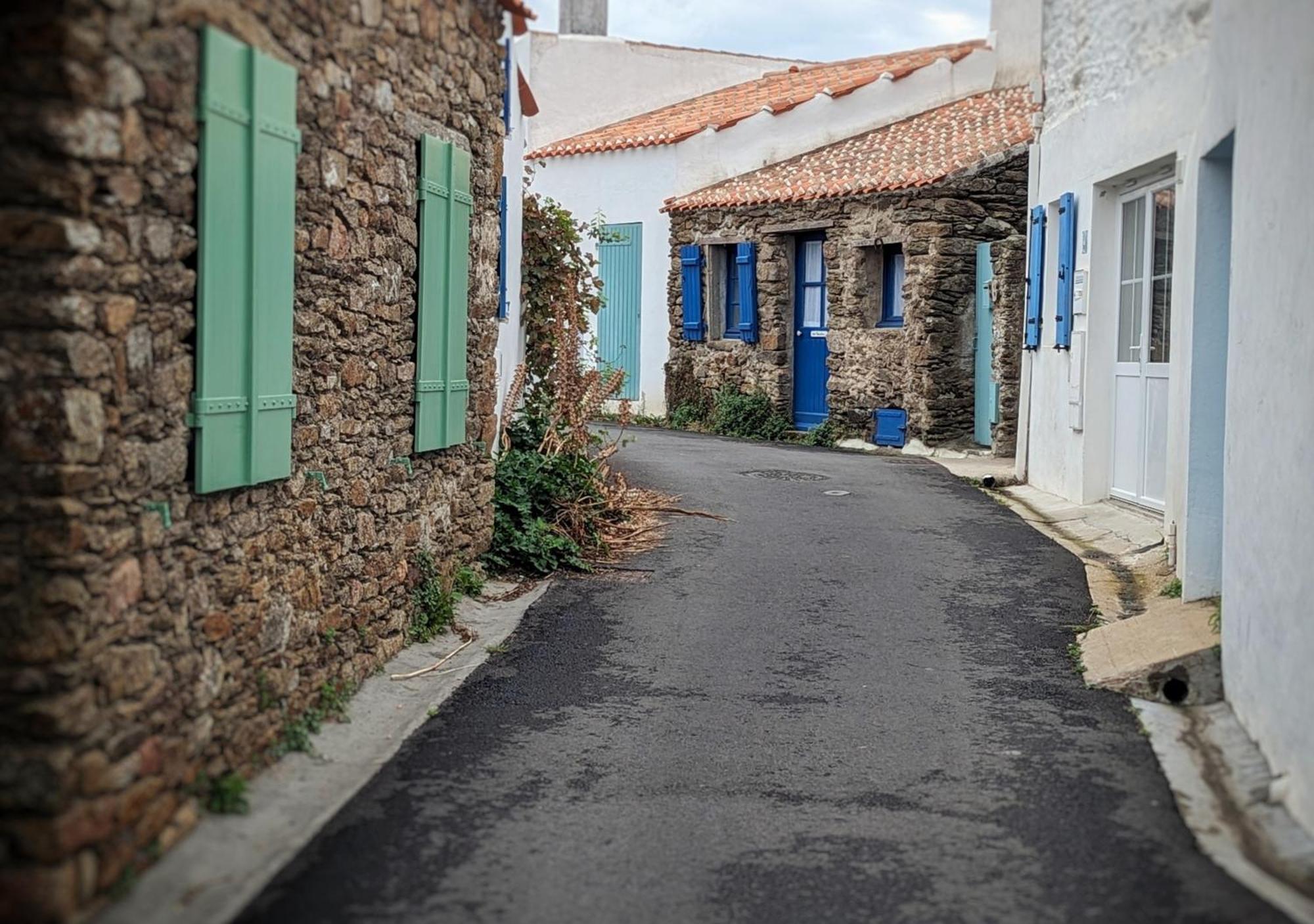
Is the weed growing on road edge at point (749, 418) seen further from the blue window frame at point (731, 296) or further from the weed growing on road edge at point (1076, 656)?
the weed growing on road edge at point (1076, 656)

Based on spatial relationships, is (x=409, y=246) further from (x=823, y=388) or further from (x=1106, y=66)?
(x=823, y=388)

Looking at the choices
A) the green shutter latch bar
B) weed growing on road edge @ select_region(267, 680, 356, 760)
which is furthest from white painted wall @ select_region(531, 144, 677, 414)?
the green shutter latch bar

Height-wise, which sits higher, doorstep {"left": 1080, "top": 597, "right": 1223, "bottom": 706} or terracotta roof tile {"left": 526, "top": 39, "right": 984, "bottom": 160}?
terracotta roof tile {"left": 526, "top": 39, "right": 984, "bottom": 160}

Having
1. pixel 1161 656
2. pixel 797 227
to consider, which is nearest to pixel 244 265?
pixel 1161 656

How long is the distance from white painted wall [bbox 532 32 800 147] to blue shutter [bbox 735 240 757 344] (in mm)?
6338

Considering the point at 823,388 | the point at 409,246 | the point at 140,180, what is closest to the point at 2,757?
the point at 140,180

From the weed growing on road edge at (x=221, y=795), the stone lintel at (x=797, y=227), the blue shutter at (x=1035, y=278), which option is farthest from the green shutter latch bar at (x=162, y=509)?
the stone lintel at (x=797, y=227)

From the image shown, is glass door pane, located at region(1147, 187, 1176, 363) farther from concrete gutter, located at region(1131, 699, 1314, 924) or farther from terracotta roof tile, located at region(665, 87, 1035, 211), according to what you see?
terracotta roof tile, located at region(665, 87, 1035, 211)

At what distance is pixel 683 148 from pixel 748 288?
9.45 feet

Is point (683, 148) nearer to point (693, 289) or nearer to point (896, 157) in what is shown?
point (693, 289)

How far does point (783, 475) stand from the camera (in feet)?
47.3

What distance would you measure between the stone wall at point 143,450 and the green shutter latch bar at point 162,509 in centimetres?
1

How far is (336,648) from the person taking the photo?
21.2 ft

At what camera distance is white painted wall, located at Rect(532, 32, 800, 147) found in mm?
25172
